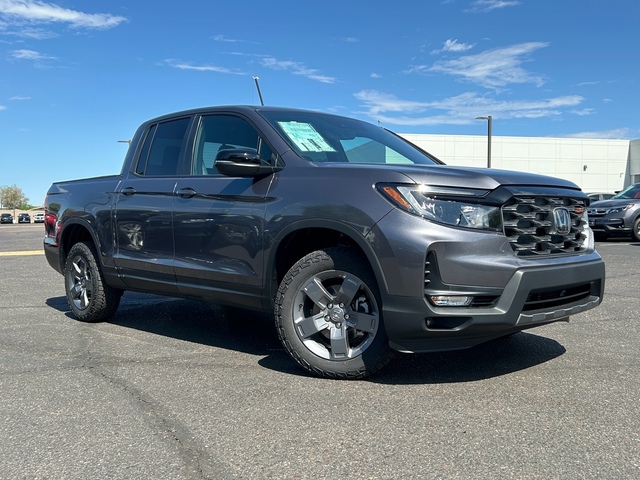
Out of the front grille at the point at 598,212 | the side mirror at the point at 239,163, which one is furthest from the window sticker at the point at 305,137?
the front grille at the point at 598,212

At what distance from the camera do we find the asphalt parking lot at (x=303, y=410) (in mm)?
2652

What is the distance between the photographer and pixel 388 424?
122 inches

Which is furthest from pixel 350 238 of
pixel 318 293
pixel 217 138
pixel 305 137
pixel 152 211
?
pixel 152 211

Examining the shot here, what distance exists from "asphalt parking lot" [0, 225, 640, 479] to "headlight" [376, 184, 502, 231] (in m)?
1.01

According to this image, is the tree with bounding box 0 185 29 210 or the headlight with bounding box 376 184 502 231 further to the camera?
the tree with bounding box 0 185 29 210

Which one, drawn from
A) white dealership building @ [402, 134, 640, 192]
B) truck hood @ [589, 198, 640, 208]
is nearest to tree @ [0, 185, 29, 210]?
white dealership building @ [402, 134, 640, 192]

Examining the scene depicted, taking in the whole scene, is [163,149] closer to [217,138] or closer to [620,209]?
[217,138]

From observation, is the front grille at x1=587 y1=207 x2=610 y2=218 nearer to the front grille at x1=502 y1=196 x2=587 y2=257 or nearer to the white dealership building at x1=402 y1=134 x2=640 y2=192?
the front grille at x1=502 y1=196 x2=587 y2=257

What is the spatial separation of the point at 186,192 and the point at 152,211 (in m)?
0.48

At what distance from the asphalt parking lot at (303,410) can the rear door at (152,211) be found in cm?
58

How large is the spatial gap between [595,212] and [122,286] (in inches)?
531

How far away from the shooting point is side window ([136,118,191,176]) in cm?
518

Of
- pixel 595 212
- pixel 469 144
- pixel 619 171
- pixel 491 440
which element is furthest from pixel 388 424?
pixel 619 171

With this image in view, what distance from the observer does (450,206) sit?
3490 mm
